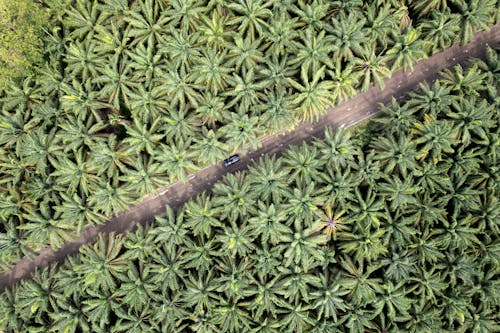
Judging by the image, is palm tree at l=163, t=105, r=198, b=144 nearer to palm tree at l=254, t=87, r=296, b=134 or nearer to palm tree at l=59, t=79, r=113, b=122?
palm tree at l=59, t=79, r=113, b=122

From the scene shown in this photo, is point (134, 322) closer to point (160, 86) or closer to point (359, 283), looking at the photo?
point (359, 283)

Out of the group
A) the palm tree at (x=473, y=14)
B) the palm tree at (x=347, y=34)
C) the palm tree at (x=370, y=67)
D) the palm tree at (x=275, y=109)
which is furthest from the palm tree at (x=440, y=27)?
the palm tree at (x=275, y=109)

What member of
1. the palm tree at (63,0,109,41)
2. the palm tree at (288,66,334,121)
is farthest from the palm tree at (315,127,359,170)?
the palm tree at (63,0,109,41)

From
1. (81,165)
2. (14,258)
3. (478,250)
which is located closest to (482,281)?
(478,250)

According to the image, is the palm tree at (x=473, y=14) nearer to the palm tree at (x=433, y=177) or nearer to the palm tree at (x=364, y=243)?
the palm tree at (x=433, y=177)

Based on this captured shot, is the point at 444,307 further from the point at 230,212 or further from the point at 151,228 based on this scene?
the point at 151,228

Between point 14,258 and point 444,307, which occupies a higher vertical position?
point 14,258
